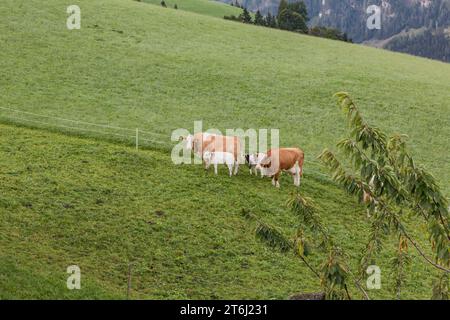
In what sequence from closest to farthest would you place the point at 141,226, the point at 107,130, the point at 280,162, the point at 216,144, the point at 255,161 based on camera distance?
the point at 141,226 < the point at 280,162 < the point at 216,144 < the point at 255,161 < the point at 107,130

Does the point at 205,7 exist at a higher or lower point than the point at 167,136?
higher

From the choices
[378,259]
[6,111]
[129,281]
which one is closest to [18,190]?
[129,281]

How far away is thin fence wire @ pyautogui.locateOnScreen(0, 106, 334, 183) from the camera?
1236 inches

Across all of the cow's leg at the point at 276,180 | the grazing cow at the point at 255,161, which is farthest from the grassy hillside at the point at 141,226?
the grazing cow at the point at 255,161

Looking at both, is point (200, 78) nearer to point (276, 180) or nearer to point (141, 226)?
point (276, 180)

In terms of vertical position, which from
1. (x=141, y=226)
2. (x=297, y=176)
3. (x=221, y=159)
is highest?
(x=221, y=159)

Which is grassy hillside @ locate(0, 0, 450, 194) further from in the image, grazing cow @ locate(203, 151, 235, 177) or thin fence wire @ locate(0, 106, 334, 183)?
grazing cow @ locate(203, 151, 235, 177)

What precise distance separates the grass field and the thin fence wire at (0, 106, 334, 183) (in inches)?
25.5

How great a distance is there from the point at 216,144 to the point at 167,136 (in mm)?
5441

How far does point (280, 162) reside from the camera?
2755 centimetres

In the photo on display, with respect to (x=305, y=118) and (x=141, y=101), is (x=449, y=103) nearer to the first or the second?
(x=305, y=118)

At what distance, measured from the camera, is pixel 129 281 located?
17531 mm

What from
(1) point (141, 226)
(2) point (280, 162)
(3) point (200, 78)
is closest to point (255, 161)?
(2) point (280, 162)

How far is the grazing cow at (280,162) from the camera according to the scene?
2759 cm
